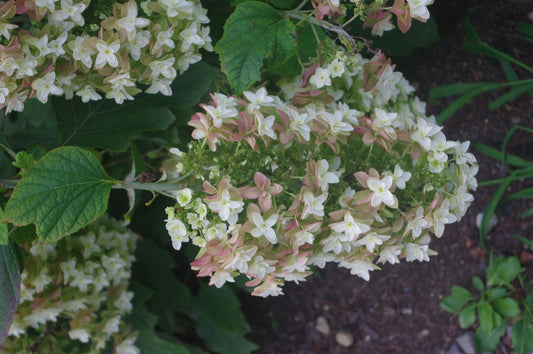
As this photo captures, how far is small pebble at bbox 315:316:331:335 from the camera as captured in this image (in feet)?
7.25

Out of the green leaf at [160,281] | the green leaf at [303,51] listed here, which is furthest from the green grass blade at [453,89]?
the green leaf at [160,281]

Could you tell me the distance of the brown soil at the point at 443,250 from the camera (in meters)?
1.99

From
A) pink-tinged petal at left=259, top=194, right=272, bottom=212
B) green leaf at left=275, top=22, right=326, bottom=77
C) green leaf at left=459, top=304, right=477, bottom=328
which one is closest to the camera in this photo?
pink-tinged petal at left=259, top=194, right=272, bottom=212

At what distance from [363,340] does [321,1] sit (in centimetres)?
155

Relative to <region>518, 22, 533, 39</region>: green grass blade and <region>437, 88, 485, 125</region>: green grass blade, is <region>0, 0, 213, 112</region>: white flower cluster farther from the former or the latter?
<region>518, 22, 533, 39</region>: green grass blade

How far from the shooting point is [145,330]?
5.79 ft

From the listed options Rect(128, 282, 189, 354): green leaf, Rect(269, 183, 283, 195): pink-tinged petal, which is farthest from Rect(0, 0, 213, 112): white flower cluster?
Rect(128, 282, 189, 354): green leaf

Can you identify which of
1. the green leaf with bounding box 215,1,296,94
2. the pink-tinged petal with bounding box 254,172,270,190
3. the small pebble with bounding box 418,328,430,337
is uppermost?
the green leaf with bounding box 215,1,296,94

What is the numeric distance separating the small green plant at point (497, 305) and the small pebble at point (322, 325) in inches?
18.6

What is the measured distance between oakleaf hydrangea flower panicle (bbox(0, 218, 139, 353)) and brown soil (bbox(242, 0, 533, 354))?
35.2 inches

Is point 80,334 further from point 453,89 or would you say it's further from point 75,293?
point 453,89

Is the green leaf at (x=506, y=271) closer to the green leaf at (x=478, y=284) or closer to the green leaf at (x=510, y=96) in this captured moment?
the green leaf at (x=478, y=284)

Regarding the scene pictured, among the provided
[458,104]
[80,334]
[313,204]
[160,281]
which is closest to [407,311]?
[458,104]

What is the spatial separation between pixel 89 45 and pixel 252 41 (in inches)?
12.6
